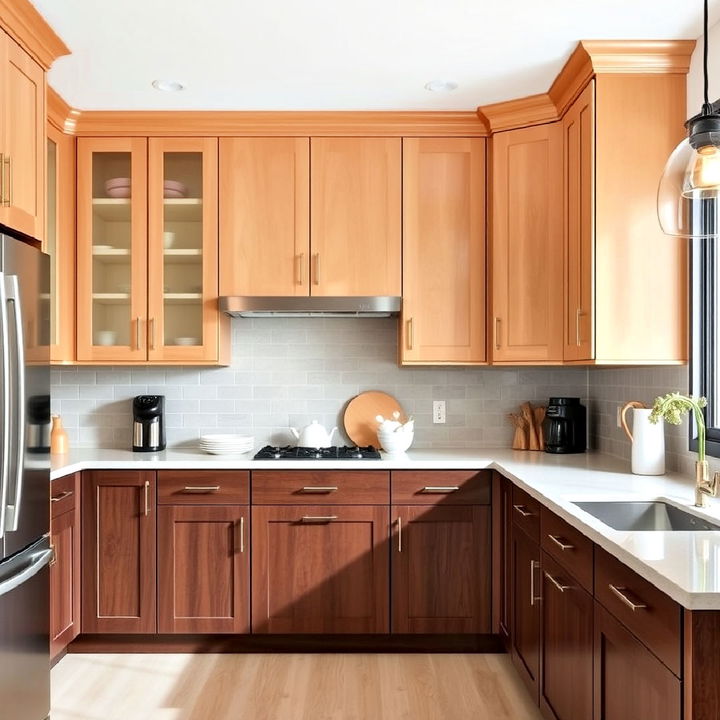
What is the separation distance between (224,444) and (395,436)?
83cm

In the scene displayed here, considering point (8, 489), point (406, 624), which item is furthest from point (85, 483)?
point (406, 624)

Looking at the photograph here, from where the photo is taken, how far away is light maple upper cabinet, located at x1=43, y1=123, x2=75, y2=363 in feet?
10.8

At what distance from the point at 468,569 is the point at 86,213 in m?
2.47

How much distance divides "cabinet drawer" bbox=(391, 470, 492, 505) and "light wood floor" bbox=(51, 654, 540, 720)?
701 mm

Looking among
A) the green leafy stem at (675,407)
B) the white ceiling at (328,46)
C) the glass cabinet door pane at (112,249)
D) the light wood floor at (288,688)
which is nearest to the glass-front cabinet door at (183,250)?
the glass cabinet door pane at (112,249)

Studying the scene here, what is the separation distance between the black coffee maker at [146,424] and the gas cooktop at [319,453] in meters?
0.57

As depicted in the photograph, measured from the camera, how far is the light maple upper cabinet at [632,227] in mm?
2762

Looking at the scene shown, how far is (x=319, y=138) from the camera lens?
11.2ft

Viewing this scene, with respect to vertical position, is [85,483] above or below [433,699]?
above

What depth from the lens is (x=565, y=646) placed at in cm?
218

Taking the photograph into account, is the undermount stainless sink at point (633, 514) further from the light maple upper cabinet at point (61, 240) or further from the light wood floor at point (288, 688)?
the light maple upper cabinet at point (61, 240)

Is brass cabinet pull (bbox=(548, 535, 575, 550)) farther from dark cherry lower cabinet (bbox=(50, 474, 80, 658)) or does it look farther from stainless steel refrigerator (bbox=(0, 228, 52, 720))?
dark cherry lower cabinet (bbox=(50, 474, 80, 658))

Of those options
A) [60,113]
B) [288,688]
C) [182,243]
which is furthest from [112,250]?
[288,688]

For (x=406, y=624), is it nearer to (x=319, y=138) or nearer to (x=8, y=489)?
(x=8, y=489)
